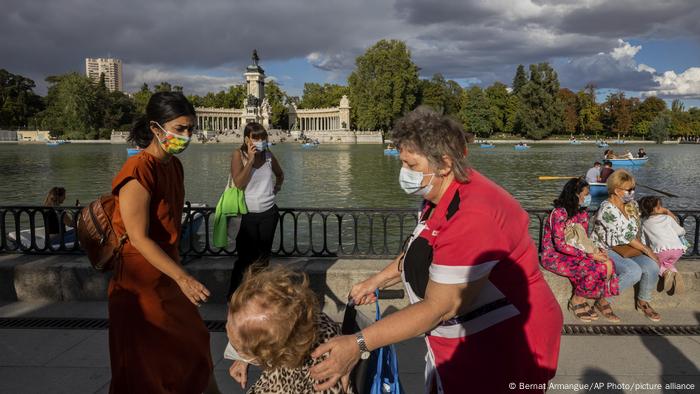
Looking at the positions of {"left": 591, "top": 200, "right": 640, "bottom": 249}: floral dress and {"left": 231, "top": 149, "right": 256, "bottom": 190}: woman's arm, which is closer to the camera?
{"left": 231, "top": 149, "right": 256, "bottom": 190}: woman's arm

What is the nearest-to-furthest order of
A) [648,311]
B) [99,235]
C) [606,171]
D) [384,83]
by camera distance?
[99,235] → [648,311] → [606,171] → [384,83]

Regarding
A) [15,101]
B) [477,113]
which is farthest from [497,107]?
[15,101]

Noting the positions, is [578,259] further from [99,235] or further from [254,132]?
[99,235]

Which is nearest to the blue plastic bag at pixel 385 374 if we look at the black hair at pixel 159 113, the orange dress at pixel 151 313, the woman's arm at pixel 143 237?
the woman's arm at pixel 143 237

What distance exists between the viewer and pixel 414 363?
4141mm

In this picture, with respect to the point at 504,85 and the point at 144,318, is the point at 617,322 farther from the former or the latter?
the point at 504,85

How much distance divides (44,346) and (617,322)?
5066mm

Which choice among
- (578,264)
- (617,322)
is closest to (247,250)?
(578,264)

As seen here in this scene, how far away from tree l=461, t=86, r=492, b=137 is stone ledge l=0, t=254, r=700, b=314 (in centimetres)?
9078

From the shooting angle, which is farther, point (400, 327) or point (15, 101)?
point (15, 101)

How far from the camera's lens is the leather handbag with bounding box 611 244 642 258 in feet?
17.3

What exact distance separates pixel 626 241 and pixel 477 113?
92615mm

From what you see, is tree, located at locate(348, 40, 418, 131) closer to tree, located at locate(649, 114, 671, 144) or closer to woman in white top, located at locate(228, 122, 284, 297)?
tree, located at locate(649, 114, 671, 144)

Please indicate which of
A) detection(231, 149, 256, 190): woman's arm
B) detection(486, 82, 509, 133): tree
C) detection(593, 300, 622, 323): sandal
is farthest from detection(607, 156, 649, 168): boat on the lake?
detection(486, 82, 509, 133): tree
